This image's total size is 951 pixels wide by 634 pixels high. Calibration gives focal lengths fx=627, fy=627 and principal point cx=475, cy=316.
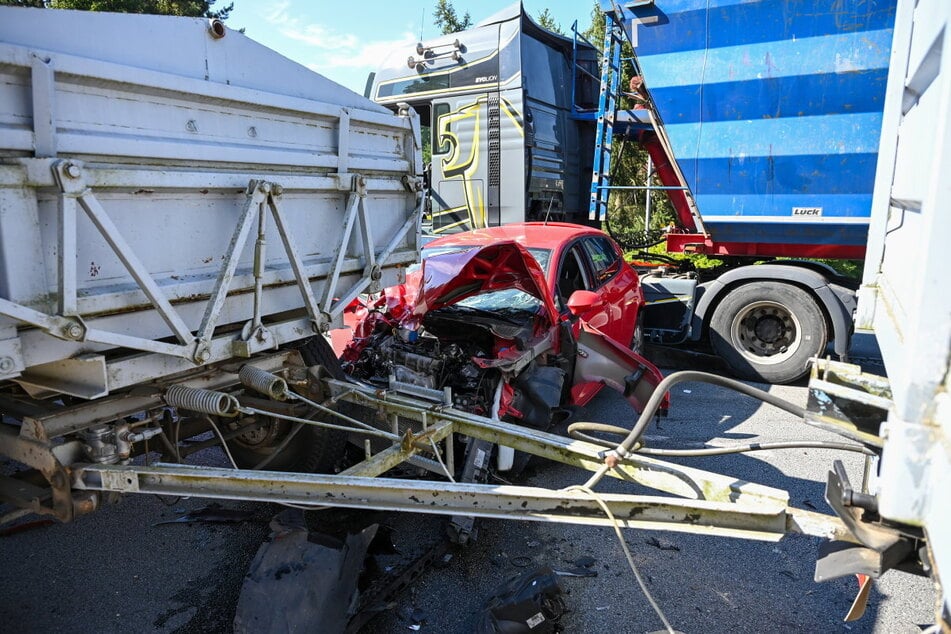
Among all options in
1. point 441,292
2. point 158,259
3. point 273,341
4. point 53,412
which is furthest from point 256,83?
point 441,292

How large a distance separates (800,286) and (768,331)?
1.99ft

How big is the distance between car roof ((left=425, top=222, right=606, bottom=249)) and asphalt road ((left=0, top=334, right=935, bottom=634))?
2226mm

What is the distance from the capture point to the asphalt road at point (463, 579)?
309cm

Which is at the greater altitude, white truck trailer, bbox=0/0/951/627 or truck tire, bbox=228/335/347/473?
white truck trailer, bbox=0/0/951/627

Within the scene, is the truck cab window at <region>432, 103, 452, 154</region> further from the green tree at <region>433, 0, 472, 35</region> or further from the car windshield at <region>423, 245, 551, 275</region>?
the green tree at <region>433, 0, 472, 35</region>

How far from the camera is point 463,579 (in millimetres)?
3416

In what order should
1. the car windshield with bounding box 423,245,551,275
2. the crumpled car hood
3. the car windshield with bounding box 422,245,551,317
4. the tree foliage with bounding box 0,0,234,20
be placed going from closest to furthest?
the crumpled car hood, the car windshield with bounding box 422,245,551,317, the car windshield with bounding box 423,245,551,275, the tree foliage with bounding box 0,0,234,20

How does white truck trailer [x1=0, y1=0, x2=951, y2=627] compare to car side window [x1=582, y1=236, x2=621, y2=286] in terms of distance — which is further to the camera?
car side window [x1=582, y1=236, x2=621, y2=286]

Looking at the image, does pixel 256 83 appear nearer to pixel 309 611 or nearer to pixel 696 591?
pixel 309 611

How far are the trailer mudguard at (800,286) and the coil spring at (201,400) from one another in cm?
566

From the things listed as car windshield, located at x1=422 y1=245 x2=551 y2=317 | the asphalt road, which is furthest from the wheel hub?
car windshield, located at x1=422 y1=245 x2=551 y2=317

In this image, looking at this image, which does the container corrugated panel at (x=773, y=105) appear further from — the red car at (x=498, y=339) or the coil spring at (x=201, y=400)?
the coil spring at (x=201, y=400)

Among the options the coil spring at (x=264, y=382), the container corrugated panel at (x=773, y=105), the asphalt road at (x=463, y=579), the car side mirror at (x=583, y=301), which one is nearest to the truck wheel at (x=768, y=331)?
the container corrugated panel at (x=773, y=105)

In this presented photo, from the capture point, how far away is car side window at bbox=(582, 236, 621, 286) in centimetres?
604
